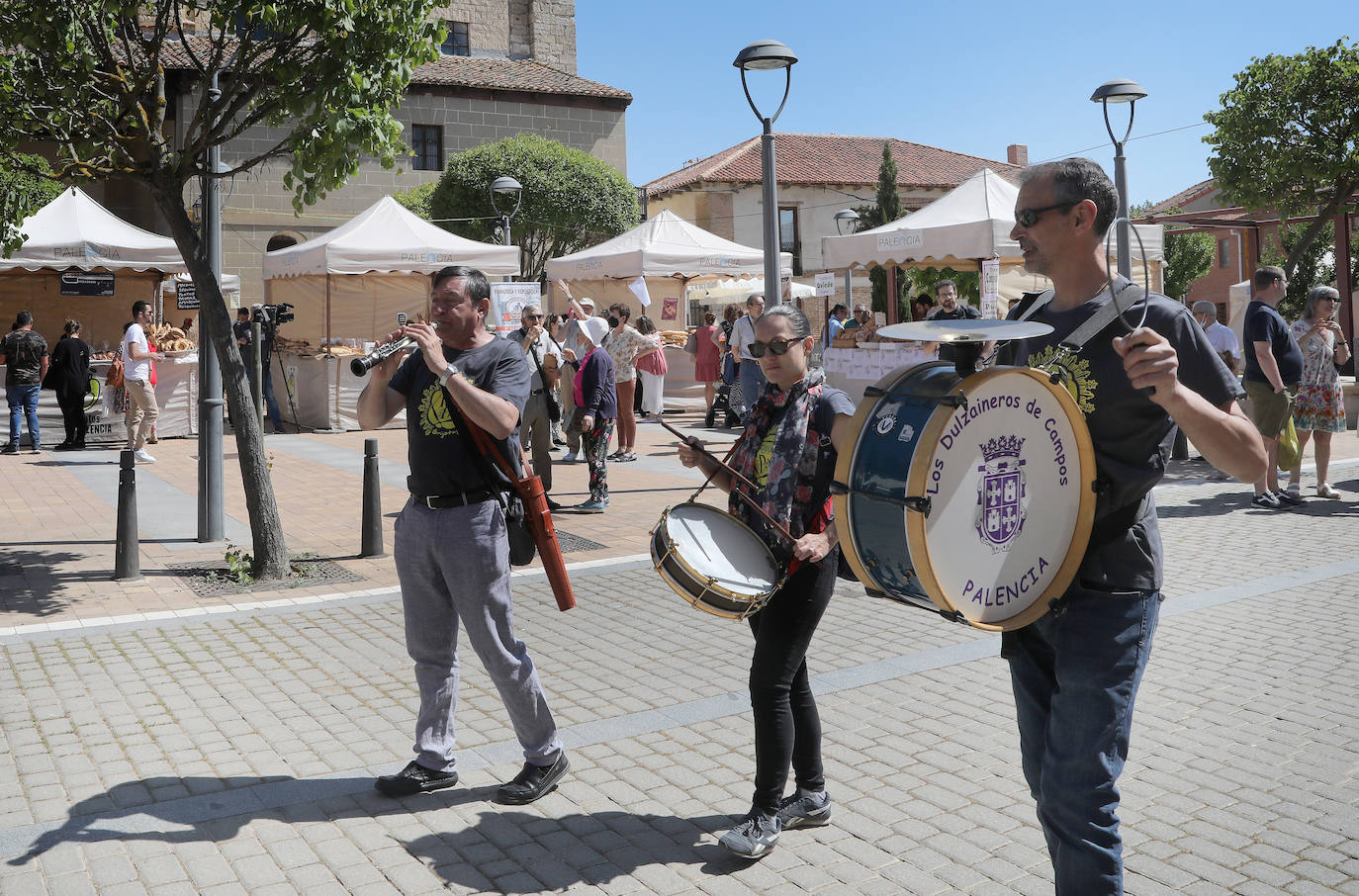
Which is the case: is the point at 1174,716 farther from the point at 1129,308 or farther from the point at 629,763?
the point at 1129,308

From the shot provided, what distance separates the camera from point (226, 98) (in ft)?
26.5

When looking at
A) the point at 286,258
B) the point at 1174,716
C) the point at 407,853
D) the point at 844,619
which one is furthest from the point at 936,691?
the point at 286,258

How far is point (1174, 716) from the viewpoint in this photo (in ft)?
16.5

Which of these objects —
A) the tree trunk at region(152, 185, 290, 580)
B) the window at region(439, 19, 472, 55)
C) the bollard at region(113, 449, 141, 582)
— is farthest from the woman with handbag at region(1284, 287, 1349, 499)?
the window at region(439, 19, 472, 55)

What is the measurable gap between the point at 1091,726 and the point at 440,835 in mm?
2255

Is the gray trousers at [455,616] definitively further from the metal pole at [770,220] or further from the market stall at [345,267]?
the market stall at [345,267]

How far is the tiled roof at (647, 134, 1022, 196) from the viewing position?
50938mm

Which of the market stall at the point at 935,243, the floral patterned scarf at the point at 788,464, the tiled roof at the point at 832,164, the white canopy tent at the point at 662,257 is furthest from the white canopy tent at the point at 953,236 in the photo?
the tiled roof at the point at 832,164

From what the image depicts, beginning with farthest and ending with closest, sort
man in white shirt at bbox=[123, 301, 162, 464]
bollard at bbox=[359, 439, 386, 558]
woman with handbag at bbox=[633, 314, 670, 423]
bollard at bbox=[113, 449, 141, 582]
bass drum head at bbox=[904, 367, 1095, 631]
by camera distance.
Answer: woman with handbag at bbox=[633, 314, 670, 423]
man in white shirt at bbox=[123, 301, 162, 464]
bollard at bbox=[359, 439, 386, 558]
bollard at bbox=[113, 449, 141, 582]
bass drum head at bbox=[904, 367, 1095, 631]

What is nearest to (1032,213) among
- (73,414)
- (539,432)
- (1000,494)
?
(1000,494)

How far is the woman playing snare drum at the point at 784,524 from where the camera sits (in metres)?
3.70

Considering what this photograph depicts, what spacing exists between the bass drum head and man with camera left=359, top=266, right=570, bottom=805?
1818 millimetres

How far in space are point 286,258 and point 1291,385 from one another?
1484 cm

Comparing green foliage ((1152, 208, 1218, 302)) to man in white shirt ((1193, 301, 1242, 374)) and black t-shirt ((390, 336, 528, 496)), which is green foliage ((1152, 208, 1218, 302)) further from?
black t-shirt ((390, 336, 528, 496))
